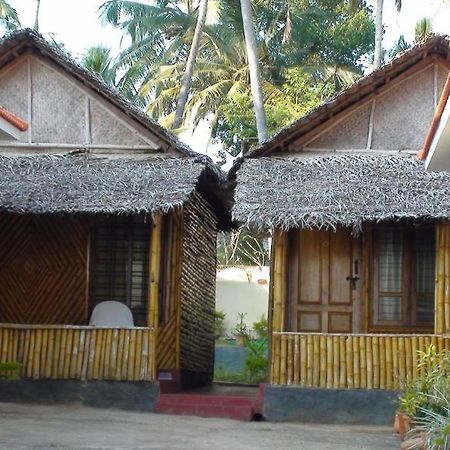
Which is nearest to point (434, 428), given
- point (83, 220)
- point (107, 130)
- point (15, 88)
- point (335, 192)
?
point (335, 192)

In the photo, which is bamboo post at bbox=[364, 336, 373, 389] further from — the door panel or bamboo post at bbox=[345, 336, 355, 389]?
the door panel

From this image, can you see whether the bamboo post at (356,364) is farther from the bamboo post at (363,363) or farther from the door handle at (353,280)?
the door handle at (353,280)

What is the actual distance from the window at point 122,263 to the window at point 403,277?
3006mm

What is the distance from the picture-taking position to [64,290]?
43.5 ft

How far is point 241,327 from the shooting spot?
75.7 ft

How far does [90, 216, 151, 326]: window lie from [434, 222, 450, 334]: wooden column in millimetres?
3832

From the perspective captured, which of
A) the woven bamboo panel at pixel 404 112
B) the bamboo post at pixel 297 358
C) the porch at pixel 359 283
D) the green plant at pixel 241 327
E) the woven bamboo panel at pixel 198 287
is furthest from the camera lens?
the green plant at pixel 241 327

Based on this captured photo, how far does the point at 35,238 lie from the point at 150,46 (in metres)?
16.2

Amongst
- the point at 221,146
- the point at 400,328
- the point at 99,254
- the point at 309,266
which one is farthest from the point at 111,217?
the point at 221,146

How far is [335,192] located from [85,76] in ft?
12.5

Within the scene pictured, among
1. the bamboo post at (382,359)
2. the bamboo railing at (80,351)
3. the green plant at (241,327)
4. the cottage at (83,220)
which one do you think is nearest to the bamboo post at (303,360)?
the bamboo post at (382,359)

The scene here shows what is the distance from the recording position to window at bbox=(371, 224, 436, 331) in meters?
12.6

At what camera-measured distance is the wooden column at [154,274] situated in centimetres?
1188

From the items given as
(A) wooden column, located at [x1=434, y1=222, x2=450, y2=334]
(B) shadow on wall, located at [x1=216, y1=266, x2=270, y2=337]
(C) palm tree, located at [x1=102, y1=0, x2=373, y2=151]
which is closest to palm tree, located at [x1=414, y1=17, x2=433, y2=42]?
(C) palm tree, located at [x1=102, y1=0, x2=373, y2=151]
